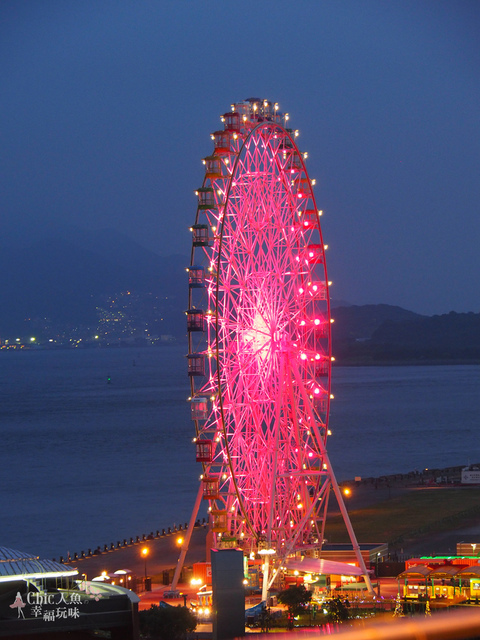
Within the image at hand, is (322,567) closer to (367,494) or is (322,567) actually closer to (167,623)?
(167,623)

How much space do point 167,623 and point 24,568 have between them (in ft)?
18.0

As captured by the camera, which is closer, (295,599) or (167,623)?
(167,623)

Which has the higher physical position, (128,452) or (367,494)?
(128,452)

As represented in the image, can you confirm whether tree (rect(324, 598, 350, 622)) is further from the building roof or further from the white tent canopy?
the building roof

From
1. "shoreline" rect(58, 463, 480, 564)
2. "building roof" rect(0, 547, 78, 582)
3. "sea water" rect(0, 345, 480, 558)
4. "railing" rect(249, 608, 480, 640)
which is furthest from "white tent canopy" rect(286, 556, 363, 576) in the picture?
"railing" rect(249, 608, 480, 640)

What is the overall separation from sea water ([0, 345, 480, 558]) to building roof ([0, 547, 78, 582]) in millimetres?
30784

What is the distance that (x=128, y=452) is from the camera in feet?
317

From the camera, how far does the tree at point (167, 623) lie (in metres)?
23.9

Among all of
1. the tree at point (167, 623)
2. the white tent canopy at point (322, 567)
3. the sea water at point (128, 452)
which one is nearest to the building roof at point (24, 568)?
the tree at point (167, 623)

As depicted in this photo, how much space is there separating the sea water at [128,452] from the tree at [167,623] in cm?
2679

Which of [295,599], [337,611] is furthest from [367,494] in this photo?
[337,611]

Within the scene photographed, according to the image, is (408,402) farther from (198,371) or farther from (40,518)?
(198,371)

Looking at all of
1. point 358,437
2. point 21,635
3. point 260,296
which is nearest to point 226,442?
point 260,296

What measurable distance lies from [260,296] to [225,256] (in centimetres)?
162
